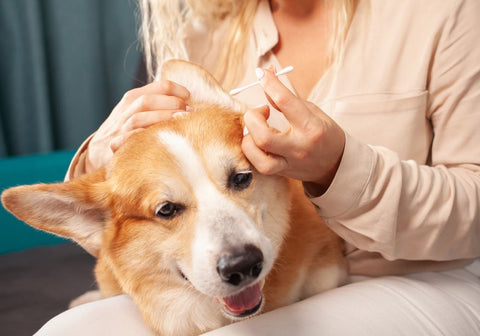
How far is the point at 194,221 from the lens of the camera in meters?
0.83

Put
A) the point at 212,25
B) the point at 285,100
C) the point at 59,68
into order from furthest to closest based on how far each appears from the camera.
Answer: the point at 59,68 < the point at 212,25 < the point at 285,100

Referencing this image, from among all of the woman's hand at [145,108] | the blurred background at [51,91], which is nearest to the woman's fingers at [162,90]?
the woman's hand at [145,108]

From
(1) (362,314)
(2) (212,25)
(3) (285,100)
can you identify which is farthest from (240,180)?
(2) (212,25)

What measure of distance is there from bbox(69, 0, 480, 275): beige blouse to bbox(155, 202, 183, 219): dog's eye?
25 cm

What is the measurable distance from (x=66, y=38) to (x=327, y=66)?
186 centimetres

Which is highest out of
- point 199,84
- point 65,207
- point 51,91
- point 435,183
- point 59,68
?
point 199,84

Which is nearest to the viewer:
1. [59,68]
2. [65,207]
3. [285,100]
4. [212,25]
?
[285,100]

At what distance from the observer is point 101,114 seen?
2.78m

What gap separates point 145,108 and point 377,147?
45cm

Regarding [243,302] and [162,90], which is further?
[162,90]

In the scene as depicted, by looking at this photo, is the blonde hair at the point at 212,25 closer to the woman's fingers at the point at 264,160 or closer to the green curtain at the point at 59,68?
the woman's fingers at the point at 264,160

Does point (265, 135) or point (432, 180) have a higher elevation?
point (265, 135)

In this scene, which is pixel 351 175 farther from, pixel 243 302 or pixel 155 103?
pixel 155 103

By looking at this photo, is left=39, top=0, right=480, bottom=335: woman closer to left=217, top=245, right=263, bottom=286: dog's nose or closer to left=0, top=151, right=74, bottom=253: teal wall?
left=217, top=245, right=263, bottom=286: dog's nose
